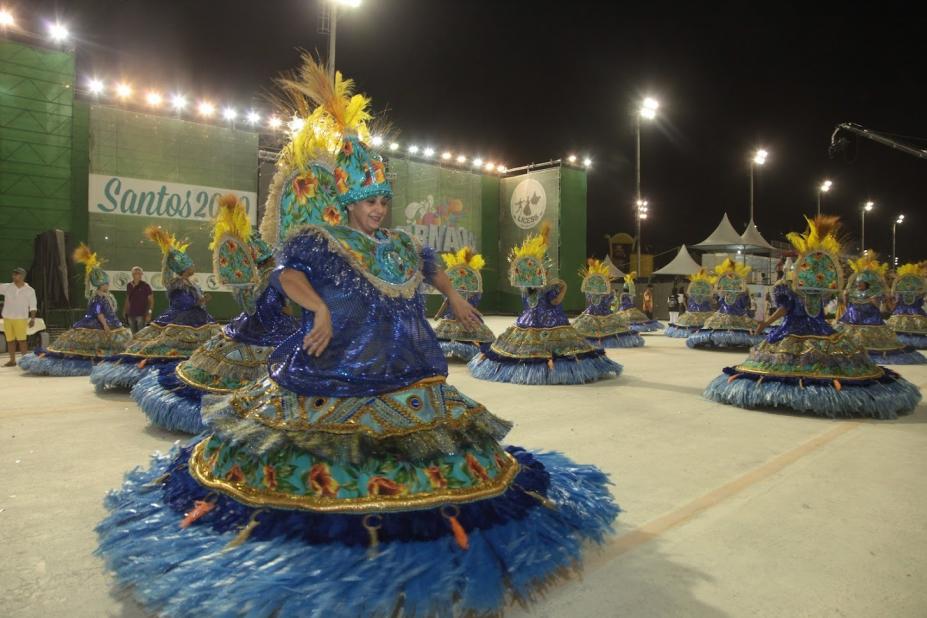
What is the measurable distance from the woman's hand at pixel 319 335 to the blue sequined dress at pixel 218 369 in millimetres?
2408

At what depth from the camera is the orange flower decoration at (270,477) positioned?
2256mm

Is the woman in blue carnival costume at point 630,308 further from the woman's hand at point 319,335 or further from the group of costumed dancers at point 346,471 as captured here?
the woman's hand at point 319,335

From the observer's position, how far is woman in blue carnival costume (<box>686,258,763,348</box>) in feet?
41.1

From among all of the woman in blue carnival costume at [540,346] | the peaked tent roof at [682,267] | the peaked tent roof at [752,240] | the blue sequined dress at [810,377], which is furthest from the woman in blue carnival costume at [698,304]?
the peaked tent roof at [752,240]

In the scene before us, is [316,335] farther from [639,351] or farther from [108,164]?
[108,164]

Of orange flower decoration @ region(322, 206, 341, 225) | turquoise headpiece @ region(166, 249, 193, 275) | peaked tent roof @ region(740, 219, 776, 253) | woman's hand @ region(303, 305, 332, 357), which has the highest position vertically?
peaked tent roof @ region(740, 219, 776, 253)

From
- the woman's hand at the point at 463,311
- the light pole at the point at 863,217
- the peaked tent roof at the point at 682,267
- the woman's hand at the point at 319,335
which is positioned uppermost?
the light pole at the point at 863,217

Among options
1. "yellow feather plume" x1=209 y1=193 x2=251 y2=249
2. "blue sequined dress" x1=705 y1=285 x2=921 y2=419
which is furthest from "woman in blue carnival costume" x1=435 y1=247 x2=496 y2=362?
"yellow feather plume" x1=209 y1=193 x2=251 y2=249

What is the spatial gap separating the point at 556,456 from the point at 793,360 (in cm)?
403

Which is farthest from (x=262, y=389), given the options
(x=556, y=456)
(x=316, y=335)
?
(x=556, y=456)

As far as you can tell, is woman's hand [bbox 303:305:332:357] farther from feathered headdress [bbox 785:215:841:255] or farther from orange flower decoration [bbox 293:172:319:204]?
feathered headdress [bbox 785:215:841:255]

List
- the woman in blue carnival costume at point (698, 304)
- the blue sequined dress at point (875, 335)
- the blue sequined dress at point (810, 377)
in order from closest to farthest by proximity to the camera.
→ the blue sequined dress at point (810, 377) < the blue sequined dress at point (875, 335) < the woman in blue carnival costume at point (698, 304)

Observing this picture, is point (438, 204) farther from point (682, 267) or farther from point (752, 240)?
point (752, 240)

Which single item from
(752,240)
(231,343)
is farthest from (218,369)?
(752,240)
